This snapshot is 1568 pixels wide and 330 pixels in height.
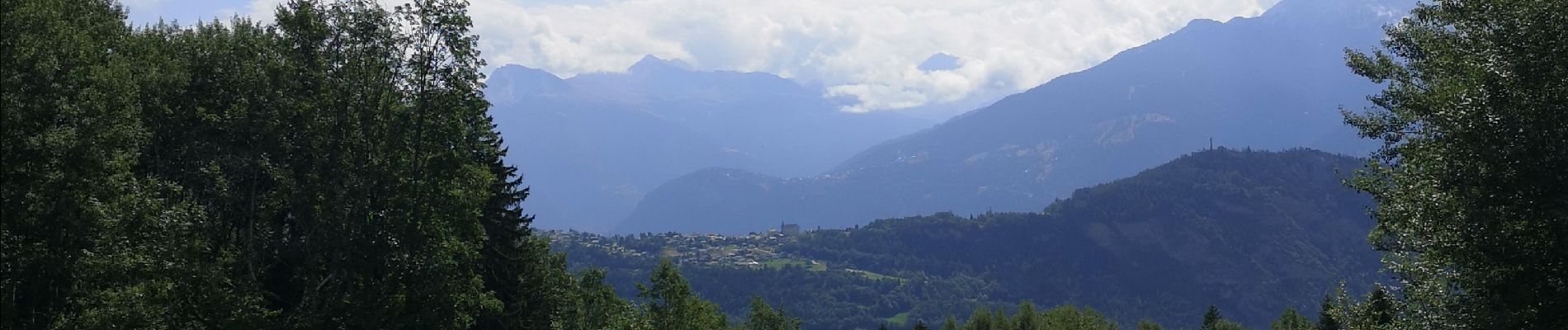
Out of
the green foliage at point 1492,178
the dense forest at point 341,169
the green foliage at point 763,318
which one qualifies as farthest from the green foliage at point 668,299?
the green foliage at point 763,318

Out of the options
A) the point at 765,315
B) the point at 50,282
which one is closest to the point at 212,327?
the point at 50,282

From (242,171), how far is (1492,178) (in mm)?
28239

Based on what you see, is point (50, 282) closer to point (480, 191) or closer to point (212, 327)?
point (212, 327)

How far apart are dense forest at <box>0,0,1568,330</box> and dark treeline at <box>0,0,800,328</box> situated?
0.19 feet

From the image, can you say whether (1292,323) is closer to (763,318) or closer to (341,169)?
(763,318)

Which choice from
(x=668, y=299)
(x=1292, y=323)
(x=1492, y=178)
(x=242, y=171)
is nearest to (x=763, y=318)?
(x=668, y=299)

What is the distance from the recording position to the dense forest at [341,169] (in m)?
19.8

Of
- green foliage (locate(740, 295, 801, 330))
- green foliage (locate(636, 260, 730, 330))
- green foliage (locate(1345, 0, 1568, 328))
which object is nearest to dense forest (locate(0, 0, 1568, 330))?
green foliage (locate(1345, 0, 1568, 328))

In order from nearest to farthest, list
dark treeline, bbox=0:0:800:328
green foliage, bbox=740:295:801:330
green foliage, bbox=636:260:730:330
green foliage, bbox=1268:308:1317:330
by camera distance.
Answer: dark treeline, bbox=0:0:800:328, green foliage, bbox=636:260:730:330, green foliage, bbox=740:295:801:330, green foliage, bbox=1268:308:1317:330

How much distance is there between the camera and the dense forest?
19812 mm

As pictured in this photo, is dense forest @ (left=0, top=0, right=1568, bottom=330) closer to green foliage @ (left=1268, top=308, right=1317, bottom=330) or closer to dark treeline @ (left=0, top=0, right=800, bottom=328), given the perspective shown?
dark treeline @ (left=0, top=0, right=800, bottom=328)

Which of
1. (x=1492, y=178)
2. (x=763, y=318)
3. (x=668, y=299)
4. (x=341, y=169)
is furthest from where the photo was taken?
(x=763, y=318)

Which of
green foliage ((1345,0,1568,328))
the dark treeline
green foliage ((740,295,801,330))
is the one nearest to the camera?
green foliage ((1345,0,1568,328))

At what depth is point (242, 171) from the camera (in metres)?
27.6
